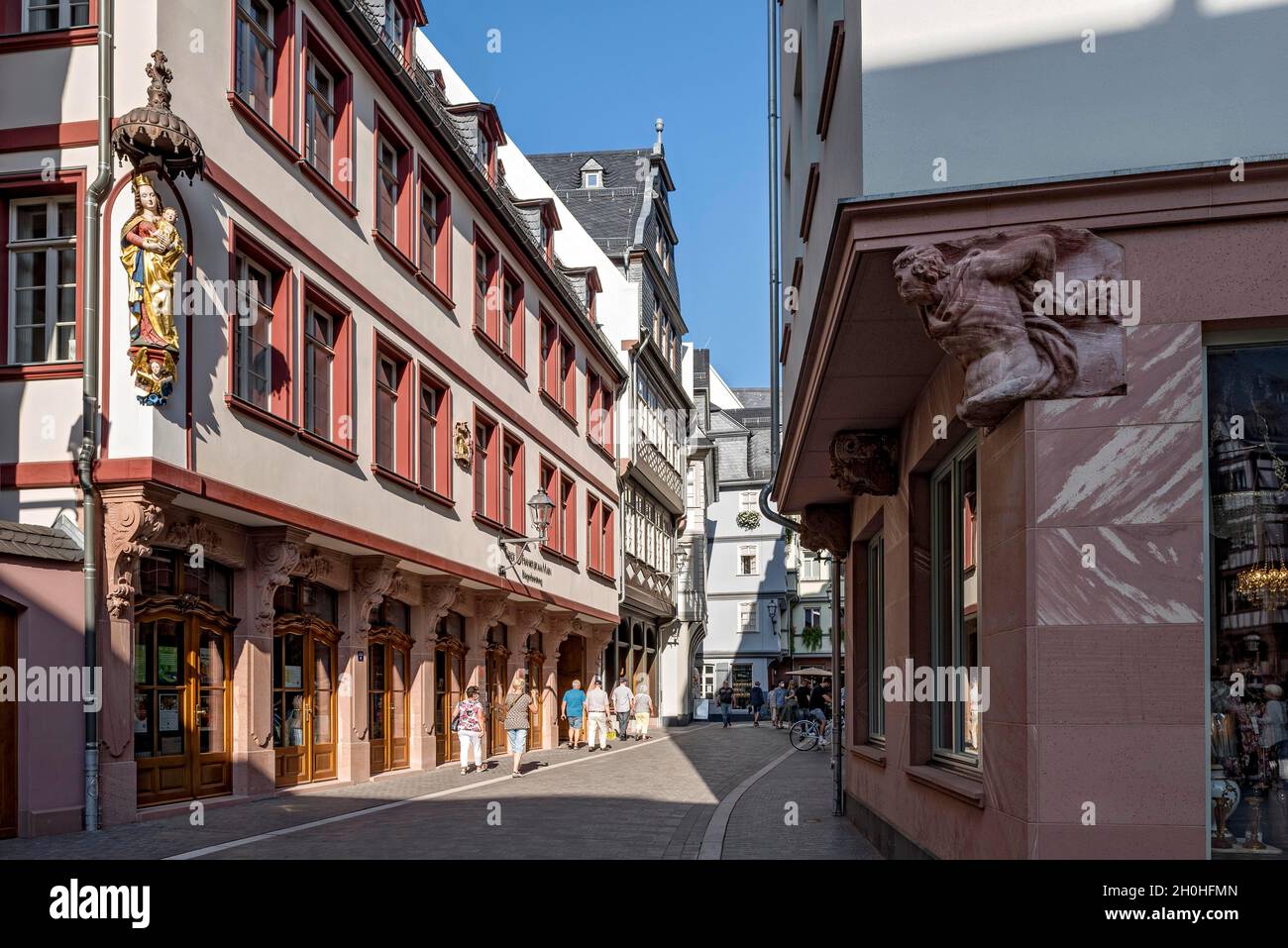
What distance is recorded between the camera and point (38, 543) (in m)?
13.2

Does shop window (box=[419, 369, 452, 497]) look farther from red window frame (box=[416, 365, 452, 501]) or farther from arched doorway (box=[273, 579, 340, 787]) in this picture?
arched doorway (box=[273, 579, 340, 787])

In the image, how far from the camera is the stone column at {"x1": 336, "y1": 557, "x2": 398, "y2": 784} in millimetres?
20125

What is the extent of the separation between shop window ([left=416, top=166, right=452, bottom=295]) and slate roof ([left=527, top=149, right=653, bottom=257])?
20.4 m

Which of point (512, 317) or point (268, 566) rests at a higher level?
point (512, 317)

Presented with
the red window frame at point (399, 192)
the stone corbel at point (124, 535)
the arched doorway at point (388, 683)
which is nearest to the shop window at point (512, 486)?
the arched doorway at point (388, 683)

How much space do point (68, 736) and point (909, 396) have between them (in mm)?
8568

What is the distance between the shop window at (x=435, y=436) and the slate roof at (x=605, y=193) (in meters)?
21.4

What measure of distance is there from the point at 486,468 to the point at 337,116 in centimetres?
889

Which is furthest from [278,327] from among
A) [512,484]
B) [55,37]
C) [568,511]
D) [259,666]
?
[568,511]

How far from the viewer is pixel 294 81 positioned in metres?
18.4

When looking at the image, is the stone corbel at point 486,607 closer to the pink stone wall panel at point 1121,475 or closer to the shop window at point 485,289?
the shop window at point 485,289

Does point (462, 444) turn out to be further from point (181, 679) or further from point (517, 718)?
point (181, 679)

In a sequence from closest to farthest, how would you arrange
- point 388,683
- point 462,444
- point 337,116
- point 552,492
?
point 337,116
point 388,683
point 462,444
point 552,492
